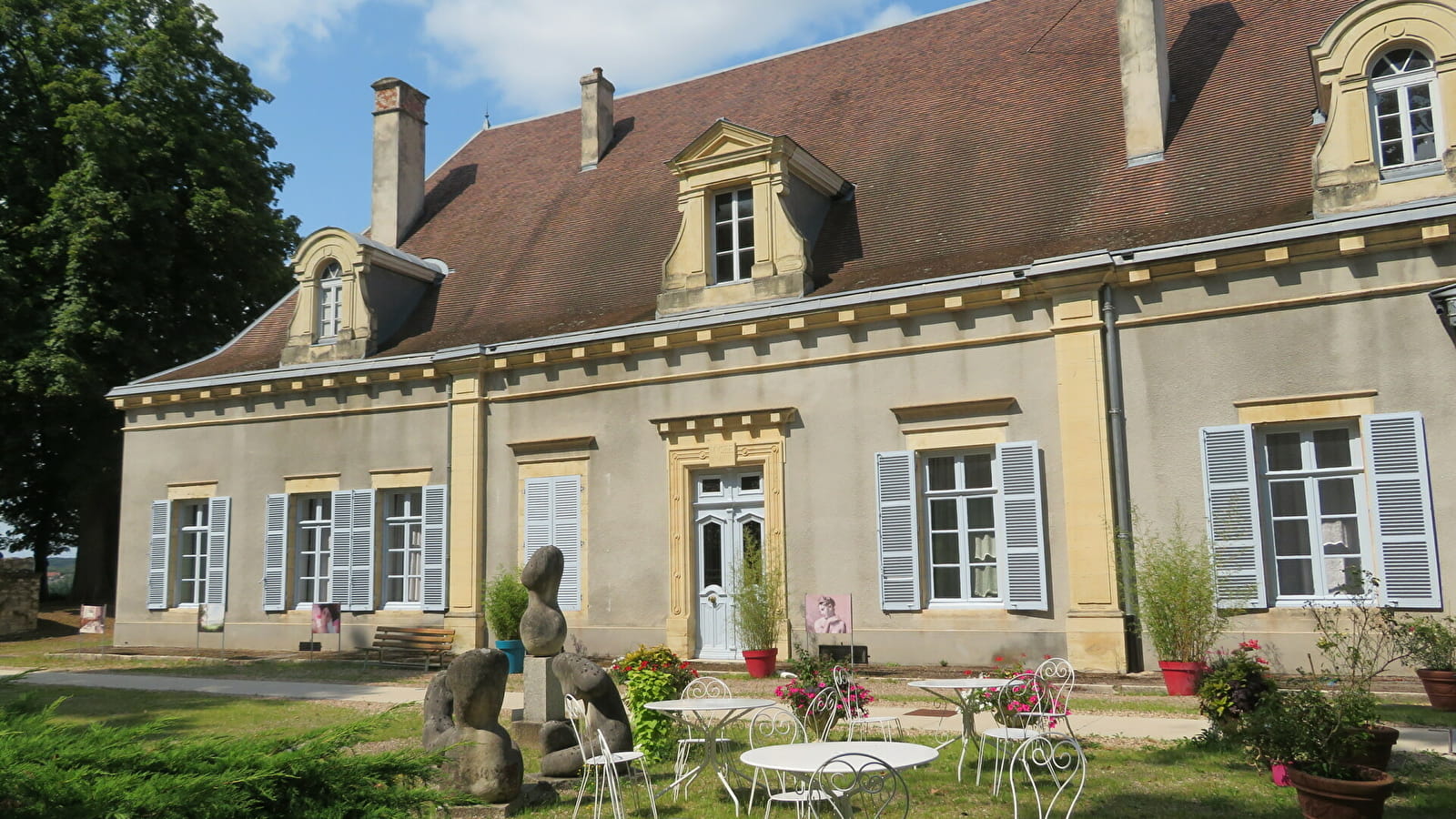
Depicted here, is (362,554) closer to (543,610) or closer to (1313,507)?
(543,610)

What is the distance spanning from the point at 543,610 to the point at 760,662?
17.7 ft

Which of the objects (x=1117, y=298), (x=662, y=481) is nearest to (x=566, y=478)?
(x=662, y=481)

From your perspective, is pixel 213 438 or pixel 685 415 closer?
pixel 685 415

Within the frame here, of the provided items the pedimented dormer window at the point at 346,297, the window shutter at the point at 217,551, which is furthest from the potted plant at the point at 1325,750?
the window shutter at the point at 217,551

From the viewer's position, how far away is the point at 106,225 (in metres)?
20.5

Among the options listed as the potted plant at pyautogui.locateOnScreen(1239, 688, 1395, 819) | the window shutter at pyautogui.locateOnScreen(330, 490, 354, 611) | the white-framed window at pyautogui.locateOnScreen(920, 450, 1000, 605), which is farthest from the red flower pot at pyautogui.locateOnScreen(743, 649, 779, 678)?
the window shutter at pyautogui.locateOnScreen(330, 490, 354, 611)

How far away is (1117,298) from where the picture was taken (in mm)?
11805

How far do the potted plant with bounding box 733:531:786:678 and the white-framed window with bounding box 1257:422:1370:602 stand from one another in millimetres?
5272

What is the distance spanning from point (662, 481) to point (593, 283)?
3.55 metres

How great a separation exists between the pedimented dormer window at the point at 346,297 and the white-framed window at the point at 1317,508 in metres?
12.1

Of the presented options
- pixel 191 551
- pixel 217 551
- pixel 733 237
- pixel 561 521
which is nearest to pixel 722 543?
pixel 561 521

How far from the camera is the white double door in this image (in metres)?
13.7

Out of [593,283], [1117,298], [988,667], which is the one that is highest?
[593,283]

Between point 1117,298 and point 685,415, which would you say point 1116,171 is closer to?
point 1117,298
